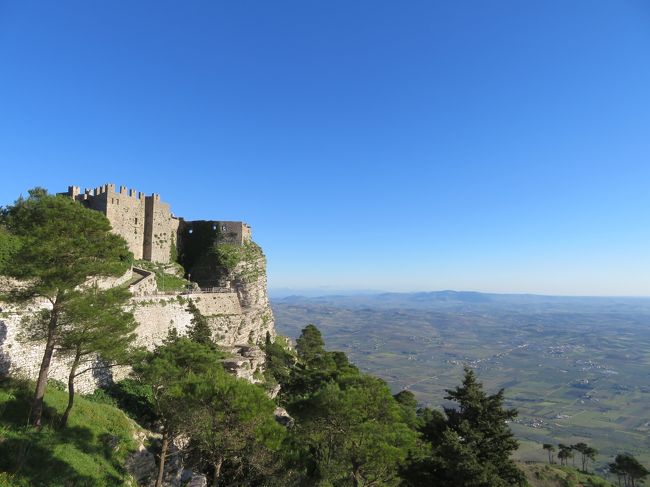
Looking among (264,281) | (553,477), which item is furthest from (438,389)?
(264,281)


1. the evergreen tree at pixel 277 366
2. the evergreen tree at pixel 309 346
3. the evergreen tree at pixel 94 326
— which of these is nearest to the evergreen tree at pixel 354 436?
the evergreen tree at pixel 94 326

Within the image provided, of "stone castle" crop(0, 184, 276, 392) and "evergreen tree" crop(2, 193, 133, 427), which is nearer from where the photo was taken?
"evergreen tree" crop(2, 193, 133, 427)

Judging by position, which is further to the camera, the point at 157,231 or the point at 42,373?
the point at 157,231

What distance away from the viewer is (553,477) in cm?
4500

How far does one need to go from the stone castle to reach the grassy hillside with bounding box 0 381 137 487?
144 inches

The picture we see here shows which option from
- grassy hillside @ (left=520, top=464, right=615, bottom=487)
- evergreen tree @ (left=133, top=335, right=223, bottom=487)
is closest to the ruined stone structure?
evergreen tree @ (left=133, top=335, right=223, bottom=487)

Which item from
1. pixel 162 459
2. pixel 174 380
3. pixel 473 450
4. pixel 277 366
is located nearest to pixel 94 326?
pixel 174 380

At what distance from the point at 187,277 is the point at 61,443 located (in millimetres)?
29450

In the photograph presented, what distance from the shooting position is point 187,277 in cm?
4456

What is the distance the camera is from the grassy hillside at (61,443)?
534 inches

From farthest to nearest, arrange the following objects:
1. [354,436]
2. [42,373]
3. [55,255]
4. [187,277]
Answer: [187,277] → [354,436] → [42,373] → [55,255]

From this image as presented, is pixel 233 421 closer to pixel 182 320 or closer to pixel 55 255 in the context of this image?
pixel 55 255

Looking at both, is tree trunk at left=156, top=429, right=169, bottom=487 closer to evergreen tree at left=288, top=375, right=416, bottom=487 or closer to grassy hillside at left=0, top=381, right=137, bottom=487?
grassy hillside at left=0, top=381, right=137, bottom=487

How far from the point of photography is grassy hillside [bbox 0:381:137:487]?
13562 millimetres
